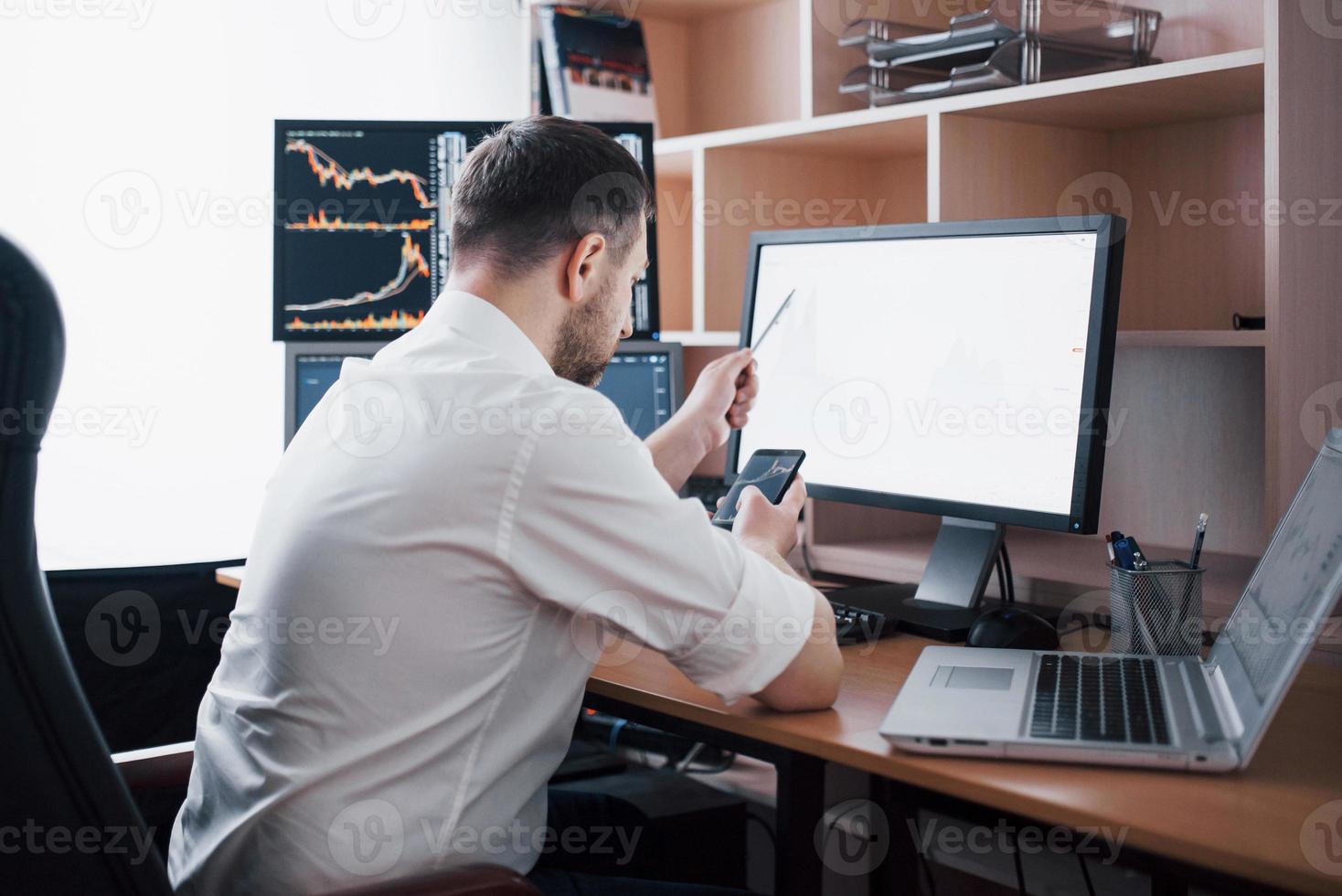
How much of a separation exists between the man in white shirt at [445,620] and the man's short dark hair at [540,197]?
0.35 ft

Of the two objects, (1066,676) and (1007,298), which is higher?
(1007,298)

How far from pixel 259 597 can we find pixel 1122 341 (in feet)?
3.51

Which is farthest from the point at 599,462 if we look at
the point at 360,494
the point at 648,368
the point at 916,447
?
the point at 648,368

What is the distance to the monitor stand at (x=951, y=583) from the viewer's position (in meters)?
1.44

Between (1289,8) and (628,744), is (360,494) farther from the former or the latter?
(628,744)

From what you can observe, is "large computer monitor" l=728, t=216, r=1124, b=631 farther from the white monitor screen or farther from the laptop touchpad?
the laptop touchpad

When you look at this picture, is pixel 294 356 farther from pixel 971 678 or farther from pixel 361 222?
pixel 971 678

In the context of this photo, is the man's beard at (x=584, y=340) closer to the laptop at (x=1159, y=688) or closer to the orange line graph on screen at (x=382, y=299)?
the laptop at (x=1159, y=688)

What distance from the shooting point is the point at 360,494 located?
1020mm

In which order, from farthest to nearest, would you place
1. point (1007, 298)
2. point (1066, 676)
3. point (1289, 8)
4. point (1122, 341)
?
point (1122, 341)
point (1007, 298)
point (1289, 8)
point (1066, 676)

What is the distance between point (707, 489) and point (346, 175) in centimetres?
78

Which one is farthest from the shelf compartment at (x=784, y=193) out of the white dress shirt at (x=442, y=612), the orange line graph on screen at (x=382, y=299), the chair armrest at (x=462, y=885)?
the chair armrest at (x=462, y=885)

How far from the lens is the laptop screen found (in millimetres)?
922

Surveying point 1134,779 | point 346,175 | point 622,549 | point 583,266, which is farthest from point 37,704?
point 346,175
